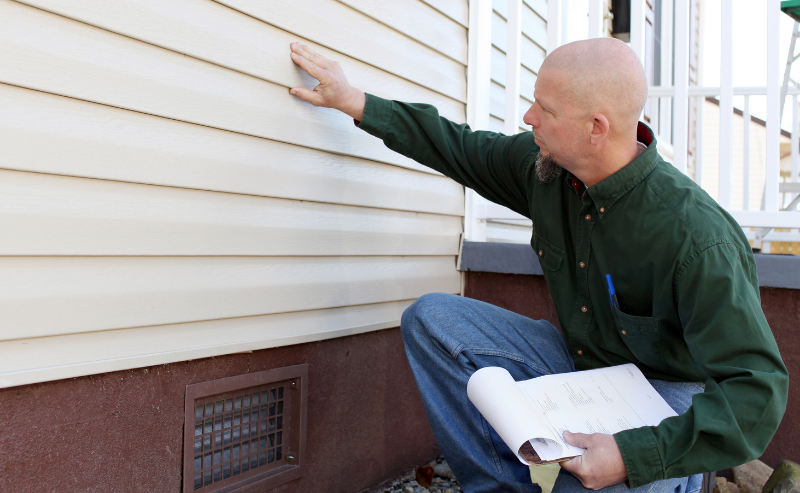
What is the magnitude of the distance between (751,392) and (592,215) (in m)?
0.64

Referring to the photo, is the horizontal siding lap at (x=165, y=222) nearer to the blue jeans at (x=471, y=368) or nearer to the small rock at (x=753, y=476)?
the blue jeans at (x=471, y=368)

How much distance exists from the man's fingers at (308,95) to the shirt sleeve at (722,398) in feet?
3.87

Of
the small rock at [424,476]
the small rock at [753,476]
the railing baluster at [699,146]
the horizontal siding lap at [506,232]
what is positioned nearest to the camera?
the small rock at [753,476]

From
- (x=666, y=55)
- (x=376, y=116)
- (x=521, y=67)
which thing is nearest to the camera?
(x=376, y=116)

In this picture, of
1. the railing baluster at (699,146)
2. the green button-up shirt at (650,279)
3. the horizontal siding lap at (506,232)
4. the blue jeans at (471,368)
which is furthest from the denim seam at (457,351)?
the railing baluster at (699,146)

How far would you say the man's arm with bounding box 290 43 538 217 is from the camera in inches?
74.8

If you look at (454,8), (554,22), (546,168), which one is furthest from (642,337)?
(554,22)

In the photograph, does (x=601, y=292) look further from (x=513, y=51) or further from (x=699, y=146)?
(x=699, y=146)

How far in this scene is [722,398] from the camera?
1272mm

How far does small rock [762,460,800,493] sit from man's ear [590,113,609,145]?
1392 mm

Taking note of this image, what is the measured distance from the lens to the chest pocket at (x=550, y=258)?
1.87 meters

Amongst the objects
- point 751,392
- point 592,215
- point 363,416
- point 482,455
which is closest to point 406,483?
point 363,416

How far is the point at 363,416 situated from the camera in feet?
7.50

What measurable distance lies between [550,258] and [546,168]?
0.28 meters
